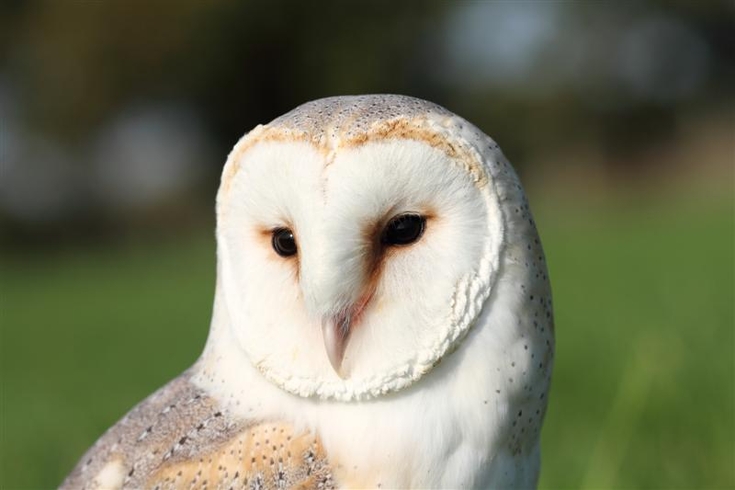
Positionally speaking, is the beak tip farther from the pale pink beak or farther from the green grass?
the green grass

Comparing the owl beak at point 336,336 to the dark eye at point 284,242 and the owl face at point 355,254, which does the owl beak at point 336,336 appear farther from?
the dark eye at point 284,242

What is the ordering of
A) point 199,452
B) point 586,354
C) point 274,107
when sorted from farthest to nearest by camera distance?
point 274,107
point 586,354
point 199,452

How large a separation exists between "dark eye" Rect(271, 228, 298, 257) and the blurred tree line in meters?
22.3

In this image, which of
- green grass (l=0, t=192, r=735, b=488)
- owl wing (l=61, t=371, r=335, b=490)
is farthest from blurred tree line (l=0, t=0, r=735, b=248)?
owl wing (l=61, t=371, r=335, b=490)

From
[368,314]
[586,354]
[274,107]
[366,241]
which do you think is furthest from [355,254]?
[274,107]

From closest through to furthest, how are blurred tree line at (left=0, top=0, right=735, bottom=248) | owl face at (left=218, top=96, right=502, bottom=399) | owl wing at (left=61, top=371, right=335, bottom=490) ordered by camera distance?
1. owl face at (left=218, top=96, right=502, bottom=399)
2. owl wing at (left=61, top=371, right=335, bottom=490)
3. blurred tree line at (left=0, top=0, right=735, bottom=248)

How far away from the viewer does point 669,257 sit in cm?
910

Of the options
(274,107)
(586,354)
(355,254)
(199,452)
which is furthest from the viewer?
(274,107)

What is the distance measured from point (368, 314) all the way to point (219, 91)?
79.1ft

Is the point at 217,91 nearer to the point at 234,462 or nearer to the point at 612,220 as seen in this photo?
the point at 612,220

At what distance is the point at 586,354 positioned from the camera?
497 cm

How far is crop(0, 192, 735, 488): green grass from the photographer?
3.28 meters

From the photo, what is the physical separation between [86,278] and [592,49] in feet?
56.7

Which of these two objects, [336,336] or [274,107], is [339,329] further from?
[274,107]
